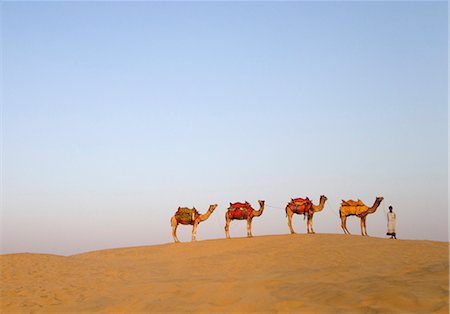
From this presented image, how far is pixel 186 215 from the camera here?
27.5 metres

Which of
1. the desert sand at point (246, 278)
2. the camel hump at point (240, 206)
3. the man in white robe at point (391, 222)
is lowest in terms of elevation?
the desert sand at point (246, 278)

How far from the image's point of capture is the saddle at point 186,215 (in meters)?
27.4

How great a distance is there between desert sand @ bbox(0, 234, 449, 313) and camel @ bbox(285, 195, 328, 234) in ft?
7.33

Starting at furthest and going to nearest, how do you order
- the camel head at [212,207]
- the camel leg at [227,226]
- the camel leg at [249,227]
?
the camel head at [212,207], the camel leg at [227,226], the camel leg at [249,227]

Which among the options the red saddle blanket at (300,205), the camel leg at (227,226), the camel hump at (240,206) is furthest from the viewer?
the camel leg at (227,226)

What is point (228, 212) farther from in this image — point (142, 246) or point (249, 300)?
point (249, 300)

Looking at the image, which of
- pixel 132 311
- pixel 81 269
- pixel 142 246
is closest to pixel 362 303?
pixel 132 311

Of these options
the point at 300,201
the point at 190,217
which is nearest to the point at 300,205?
the point at 300,201

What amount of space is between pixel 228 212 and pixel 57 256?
360 inches

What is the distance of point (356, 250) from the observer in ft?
61.1

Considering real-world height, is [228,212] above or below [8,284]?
above

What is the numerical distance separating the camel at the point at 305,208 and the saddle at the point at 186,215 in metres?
5.30

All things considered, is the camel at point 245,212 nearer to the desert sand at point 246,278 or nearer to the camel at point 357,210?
the desert sand at point 246,278

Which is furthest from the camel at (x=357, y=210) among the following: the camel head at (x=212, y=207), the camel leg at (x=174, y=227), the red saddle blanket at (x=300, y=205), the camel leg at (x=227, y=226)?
the camel leg at (x=174, y=227)
